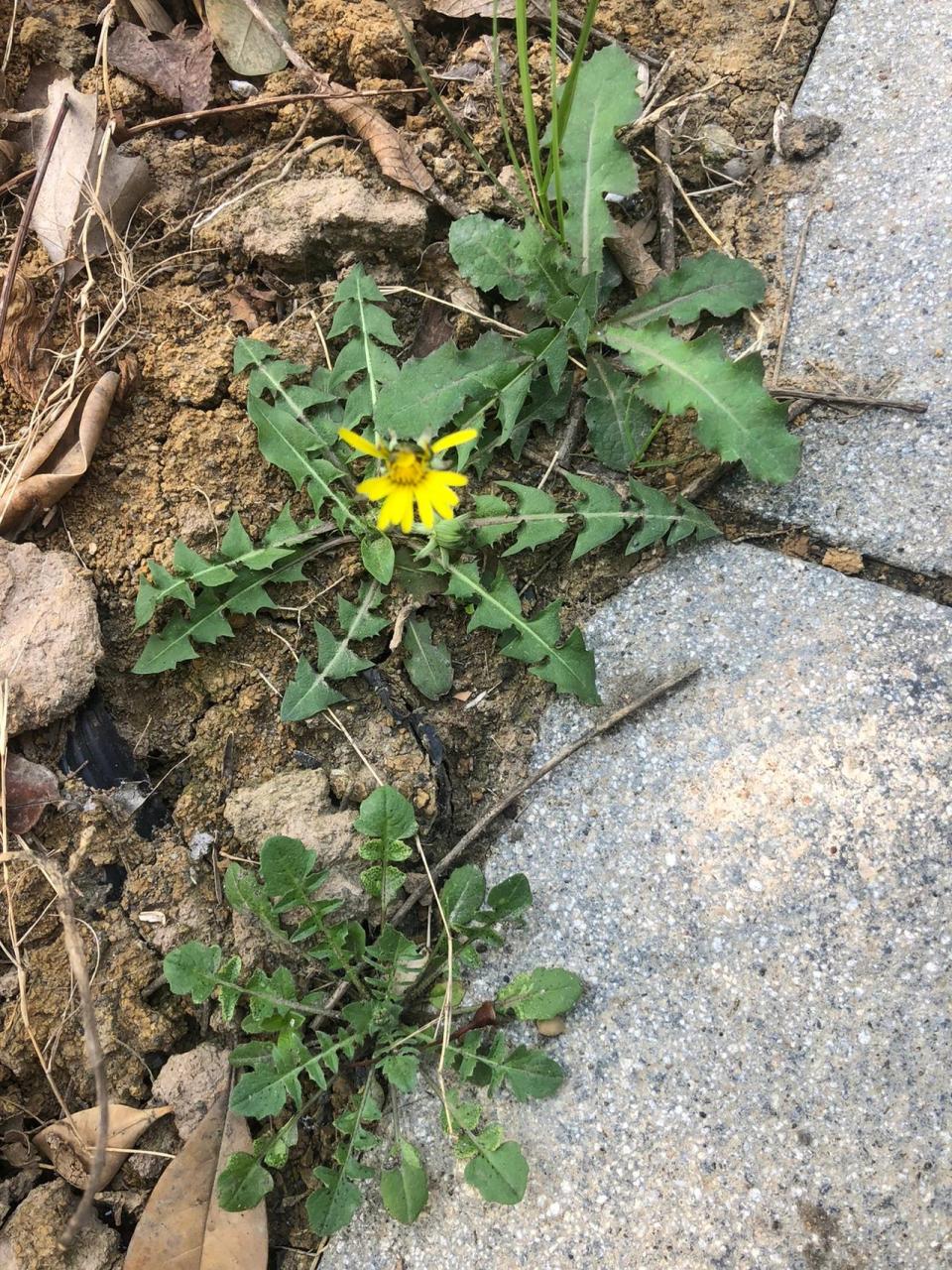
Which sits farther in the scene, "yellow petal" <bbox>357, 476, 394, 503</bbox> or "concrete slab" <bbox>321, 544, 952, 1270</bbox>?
"yellow petal" <bbox>357, 476, 394, 503</bbox>

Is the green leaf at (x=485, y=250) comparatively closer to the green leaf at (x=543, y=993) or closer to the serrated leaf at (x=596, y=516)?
the serrated leaf at (x=596, y=516)

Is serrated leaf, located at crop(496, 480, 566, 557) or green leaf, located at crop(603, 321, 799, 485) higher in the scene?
green leaf, located at crop(603, 321, 799, 485)

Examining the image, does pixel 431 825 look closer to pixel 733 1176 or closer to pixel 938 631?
pixel 733 1176

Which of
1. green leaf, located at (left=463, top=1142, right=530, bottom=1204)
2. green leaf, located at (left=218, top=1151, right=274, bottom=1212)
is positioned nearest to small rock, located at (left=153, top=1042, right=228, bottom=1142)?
green leaf, located at (left=218, top=1151, right=274, bottom=1212)

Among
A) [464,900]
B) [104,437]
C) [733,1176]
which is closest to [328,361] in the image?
[104,437]

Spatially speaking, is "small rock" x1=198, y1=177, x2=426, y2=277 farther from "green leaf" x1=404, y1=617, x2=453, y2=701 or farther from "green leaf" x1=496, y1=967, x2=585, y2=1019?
"green leaf" x1=496, y1=967, x2=585, y2=1019

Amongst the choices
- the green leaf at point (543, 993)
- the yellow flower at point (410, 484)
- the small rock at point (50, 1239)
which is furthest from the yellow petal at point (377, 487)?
the small rock at point (50, 1239)
